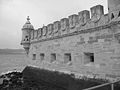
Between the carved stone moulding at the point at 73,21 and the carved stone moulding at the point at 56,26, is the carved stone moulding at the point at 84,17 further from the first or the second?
the carved stone moulding at the point at 56,26

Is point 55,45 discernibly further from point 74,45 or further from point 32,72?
point 32,72

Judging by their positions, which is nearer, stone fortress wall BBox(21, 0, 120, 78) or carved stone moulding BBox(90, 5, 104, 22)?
stone fortress wall BBox(21, 0, 120, 78)

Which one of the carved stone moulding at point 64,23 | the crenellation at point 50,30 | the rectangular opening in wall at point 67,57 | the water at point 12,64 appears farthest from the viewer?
the water at point 12,64

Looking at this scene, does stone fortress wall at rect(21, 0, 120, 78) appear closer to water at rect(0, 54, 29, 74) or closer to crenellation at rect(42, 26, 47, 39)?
crenellation at rect(42, 26, 47, 39)

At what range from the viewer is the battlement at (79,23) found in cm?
535

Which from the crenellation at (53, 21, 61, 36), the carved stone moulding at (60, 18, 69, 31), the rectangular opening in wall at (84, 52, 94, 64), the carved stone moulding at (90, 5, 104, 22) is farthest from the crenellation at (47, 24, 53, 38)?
the carved stone moulding at (90, 5, 104, 22)

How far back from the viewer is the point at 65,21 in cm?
732

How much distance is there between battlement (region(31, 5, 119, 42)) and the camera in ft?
17.5

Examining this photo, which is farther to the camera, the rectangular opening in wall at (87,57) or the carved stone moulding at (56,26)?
the carved stone moulding at (56,26)

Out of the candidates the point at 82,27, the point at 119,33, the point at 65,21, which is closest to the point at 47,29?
the point at 65,21

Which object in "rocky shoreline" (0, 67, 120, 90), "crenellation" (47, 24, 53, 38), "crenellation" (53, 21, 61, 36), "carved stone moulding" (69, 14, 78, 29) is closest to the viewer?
"rocky shoreline" (0, 67, 120, 90)

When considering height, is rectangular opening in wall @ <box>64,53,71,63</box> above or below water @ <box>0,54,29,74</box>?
above

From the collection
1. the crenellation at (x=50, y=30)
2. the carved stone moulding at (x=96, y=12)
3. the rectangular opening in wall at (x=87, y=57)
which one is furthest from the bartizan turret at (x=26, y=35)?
the carved stone moulding at (x=96, y=12)

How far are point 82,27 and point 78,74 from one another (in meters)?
2.45
